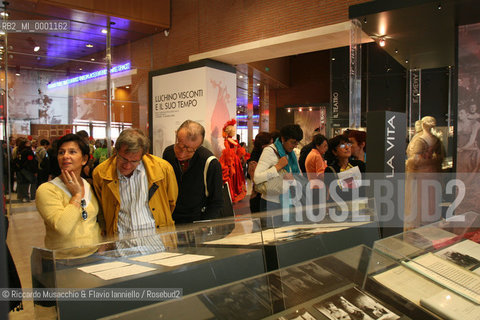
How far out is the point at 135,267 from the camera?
1.30 m

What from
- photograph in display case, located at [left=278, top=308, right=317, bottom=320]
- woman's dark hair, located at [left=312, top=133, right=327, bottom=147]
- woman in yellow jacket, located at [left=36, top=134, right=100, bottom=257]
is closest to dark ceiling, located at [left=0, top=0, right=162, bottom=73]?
woman's dark hair, located at [left=312, top=133, right=327, bottom=147]

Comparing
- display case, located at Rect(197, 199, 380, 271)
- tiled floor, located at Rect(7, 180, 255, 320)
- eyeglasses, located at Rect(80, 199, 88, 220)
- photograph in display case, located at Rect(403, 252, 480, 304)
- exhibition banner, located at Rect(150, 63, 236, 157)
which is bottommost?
tiled floor, located at Rect(7, 180, 255, 320)

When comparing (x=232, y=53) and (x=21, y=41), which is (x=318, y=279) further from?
(x=21, y=41)

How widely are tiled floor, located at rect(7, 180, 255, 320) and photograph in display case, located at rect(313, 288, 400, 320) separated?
1047 mm

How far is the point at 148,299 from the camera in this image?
1.24m

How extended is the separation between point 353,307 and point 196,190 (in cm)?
150

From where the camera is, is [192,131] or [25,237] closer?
[192,131]

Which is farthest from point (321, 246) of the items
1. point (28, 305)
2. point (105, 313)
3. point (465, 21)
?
point (465, 21)

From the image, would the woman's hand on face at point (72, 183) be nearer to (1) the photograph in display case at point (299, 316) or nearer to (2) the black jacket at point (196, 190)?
(2) the black jacket at point (196, 190)

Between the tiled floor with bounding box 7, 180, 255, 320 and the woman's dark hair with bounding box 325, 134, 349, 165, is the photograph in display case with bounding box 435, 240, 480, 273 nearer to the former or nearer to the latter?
the woman's dark hair with bounding box 325, 134, 349, 165

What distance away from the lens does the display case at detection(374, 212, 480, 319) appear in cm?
161

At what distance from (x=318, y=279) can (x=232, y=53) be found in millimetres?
6481

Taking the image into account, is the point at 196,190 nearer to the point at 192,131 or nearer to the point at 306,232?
the point at 192,131

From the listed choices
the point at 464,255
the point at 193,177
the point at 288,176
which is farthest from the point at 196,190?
the point at 464,255
